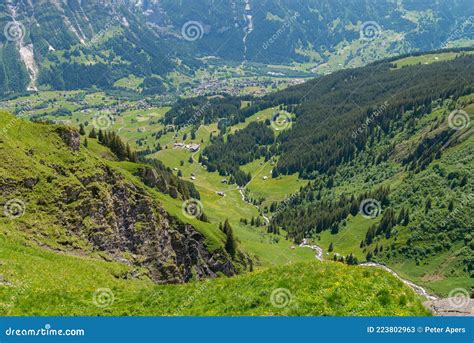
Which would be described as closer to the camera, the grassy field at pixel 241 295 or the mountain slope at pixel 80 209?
the grassy field at pixel 241 295

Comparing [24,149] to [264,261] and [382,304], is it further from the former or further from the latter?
[264,261]

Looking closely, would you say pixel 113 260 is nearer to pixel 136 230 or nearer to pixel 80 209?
pixel 80 209

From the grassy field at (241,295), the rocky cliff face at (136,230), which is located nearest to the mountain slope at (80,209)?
the rocky cliff face at (136,230)

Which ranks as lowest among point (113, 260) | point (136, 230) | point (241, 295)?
point (136, 230)

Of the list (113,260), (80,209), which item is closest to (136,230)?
(113,260)

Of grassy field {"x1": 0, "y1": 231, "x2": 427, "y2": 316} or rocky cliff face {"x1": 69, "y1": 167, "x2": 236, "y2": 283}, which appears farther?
rocky cliff face {"x1": 69, "y1": 167, "x2": 236, "y2": 283}

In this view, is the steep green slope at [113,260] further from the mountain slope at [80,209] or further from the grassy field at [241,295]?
the mountain slope at [80,209]

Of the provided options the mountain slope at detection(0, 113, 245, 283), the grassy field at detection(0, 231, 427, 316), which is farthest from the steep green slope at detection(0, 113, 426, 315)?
the mountain slope at detection(0, 113, 245, 283)

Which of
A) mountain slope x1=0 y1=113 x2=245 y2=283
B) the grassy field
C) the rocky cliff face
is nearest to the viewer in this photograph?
the grassy field

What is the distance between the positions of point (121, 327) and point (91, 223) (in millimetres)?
48130

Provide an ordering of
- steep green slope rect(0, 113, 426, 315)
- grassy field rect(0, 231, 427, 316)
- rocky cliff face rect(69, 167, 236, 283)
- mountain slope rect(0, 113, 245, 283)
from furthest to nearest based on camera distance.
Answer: rocky cliff face rect(69, 167, 236, 283), mountain slope rect(0, 113, 245, 283), steep green slope rect(0, 113, 426, 315), grassy field rect(0, 231, 427, 316)

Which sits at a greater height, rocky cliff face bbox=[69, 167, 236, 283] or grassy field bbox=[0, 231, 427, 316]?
grassy field bbox=[0, 231, 427, 316]

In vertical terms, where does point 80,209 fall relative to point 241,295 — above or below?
below

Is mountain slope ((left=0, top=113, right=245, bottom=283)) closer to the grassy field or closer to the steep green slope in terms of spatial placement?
the steep green slope
